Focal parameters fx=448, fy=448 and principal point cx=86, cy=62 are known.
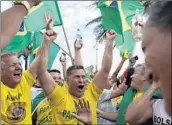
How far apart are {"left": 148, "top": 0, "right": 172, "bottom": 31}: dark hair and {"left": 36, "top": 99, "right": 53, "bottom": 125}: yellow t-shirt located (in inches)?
182

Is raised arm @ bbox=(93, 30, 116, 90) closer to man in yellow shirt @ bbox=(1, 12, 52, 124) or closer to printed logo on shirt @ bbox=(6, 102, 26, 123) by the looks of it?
man in yellow shirt @ bbox=(1, 12, 52, 124)

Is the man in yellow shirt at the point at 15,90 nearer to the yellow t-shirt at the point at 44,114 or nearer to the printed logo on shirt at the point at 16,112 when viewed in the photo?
the printed logo on shirt at the point at 16,112

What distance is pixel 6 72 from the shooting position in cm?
493

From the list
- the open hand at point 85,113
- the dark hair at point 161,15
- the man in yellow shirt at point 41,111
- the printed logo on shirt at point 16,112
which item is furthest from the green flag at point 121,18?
the dark hair at point 161,15

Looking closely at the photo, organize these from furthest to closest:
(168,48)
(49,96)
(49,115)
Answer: (49,115) → (49,96) → (168,48)

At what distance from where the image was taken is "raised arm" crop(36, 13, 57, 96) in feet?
15.0

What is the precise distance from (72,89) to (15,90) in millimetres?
827

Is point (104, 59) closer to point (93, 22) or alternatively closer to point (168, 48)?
point (168, 48)

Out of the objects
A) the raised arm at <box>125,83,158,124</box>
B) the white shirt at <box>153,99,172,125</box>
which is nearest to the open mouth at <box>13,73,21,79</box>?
the raised arm at <box>125,83,158,124</box>

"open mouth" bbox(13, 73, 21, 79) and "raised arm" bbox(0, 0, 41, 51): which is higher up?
"raised arm" bbox(0, 0, 41, 51)

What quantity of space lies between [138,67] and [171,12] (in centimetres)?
353

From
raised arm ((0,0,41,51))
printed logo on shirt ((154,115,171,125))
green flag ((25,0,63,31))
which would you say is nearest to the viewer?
raised arm ((0,0,41,51))

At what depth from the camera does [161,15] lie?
3.45 ft

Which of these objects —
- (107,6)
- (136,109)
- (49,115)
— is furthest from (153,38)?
(107,6)
